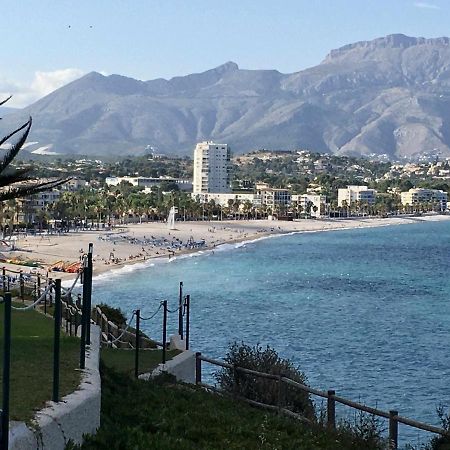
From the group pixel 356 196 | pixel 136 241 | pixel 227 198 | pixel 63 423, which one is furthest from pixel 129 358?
pixel 356 196

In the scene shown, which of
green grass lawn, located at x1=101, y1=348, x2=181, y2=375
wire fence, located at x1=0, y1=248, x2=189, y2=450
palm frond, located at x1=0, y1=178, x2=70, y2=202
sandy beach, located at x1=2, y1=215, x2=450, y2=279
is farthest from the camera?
sandy beach, located at x1=2, y1=215, x2=450, y2=279

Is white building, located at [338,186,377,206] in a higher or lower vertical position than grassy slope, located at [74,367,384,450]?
higher

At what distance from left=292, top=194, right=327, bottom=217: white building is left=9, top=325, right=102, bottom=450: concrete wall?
148290mm

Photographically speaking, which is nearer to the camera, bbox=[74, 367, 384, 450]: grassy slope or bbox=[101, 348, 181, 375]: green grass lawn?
bbox=[74, 367, 384, 450]: grassy slope

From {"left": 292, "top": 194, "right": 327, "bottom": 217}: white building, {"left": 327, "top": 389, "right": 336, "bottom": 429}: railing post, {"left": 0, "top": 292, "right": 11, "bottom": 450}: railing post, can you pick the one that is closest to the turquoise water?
{"left": 327, "top": 389, "right": 336, "bottom": 429}: railing post

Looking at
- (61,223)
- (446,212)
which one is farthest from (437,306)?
(446,212)

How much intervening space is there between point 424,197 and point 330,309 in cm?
13997

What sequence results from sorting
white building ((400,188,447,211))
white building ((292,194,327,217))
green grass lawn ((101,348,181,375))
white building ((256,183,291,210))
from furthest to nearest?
white building ((400,188,447,211)) → white building ((292,194,327,217)) → white building ((256,183,291,210)) → green grass lawn ((101,348,181,375))

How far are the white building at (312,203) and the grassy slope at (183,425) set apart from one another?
146 m

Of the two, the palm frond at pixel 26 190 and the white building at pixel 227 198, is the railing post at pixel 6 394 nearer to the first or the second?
the palm frond at pixel 26 190

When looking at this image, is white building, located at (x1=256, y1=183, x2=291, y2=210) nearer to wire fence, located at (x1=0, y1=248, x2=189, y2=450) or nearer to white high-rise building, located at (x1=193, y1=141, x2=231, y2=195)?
white high-rise building, located at (x1=193, y1=141, x2=231, y2=195)

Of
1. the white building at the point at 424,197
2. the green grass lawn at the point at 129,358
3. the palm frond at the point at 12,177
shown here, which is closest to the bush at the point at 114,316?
the green grass lawn at the point at 129,358

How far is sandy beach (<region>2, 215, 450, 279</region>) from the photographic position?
66.1 metres

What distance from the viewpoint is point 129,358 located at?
1349 cm
